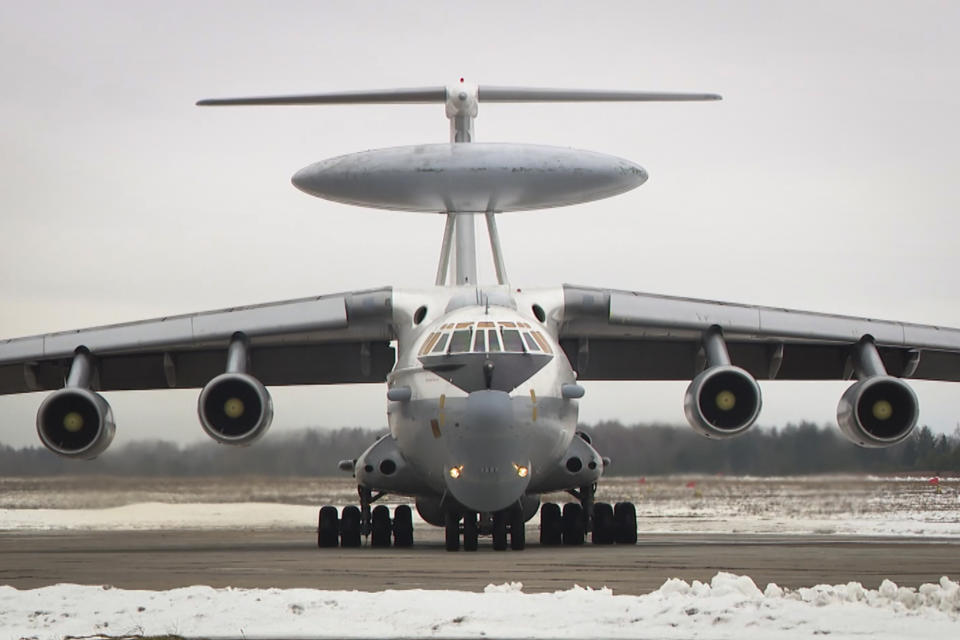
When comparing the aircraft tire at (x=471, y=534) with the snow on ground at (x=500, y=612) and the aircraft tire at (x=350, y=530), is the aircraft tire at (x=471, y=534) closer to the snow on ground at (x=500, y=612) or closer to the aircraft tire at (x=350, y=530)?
the aircraft tire at (x=350, y=530)

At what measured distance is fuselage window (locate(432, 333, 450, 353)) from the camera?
15031 millimetres

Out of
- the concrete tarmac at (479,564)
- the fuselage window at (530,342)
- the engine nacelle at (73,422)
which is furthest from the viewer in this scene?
the engine nacelle at (73,422)

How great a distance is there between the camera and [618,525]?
56.5ft

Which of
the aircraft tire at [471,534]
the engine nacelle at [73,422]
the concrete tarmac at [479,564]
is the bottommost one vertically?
the concrete tarmac at [479,564]

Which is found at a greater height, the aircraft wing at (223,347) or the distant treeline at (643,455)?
the aircraft wing at (223,347)

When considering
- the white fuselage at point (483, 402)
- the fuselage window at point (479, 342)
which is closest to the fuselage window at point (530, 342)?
the white fuselage at point (483, 402)

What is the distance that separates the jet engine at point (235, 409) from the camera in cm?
1638

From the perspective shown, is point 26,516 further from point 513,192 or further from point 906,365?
point 906,365

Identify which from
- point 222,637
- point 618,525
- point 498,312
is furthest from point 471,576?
point 618,525

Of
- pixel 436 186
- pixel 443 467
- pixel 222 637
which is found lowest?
pixel 222 637

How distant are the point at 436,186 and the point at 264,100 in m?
3.12

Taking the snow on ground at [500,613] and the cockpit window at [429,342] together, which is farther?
the cockpit window at [429,342]

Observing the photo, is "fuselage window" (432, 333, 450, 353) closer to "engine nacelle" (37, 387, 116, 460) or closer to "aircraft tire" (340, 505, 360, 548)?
"aircraft tire" (340, 505, 360, 548)

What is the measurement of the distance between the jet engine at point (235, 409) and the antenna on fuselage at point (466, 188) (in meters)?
2.44
